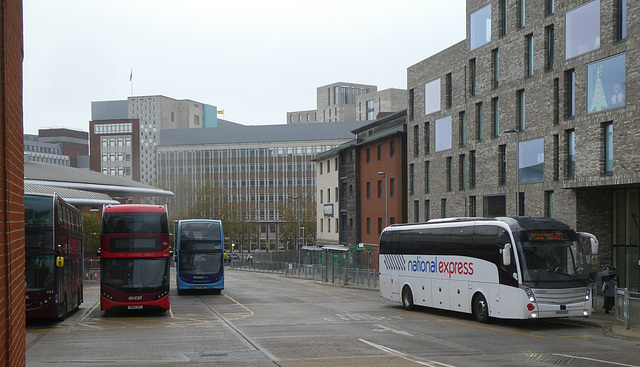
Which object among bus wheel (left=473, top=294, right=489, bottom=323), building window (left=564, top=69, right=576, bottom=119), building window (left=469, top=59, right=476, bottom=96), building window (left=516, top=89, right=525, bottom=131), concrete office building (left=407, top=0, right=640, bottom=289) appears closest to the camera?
bus wheel (left=473, top=294, right=489, bottom=323)

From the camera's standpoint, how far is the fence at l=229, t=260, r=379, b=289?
50.3m

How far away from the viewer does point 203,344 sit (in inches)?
732

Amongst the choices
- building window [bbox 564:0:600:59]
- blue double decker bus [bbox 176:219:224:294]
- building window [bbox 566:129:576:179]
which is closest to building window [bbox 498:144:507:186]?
building window [bbox 566:129:576:179]

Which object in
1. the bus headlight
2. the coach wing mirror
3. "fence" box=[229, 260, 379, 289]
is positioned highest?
the coach wing mirror

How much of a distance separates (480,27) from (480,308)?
91.9ft

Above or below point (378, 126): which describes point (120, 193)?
below

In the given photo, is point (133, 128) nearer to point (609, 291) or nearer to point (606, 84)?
point (606, 84)

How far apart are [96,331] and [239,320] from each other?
4.83 meters

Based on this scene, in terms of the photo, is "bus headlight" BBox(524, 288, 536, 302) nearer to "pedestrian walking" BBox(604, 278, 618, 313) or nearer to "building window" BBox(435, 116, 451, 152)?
"pedestrian walking" BBox(604, 278, 618, 313)

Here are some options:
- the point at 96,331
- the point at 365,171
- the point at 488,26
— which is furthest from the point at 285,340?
the point at 365,171

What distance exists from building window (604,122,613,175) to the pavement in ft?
28.8

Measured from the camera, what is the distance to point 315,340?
19.1 metres

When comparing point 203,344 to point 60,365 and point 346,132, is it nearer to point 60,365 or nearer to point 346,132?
point 60,365

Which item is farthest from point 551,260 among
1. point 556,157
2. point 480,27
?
point 480,27
